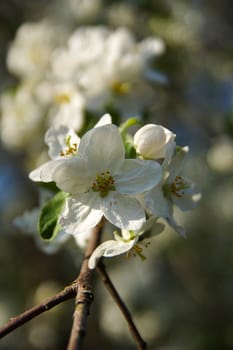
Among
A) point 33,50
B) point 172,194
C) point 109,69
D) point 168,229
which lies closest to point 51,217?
point 172,194

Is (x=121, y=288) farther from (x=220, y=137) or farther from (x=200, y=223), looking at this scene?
(x=220, y=137)

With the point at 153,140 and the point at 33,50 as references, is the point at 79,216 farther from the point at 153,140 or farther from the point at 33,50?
the point at 33,50

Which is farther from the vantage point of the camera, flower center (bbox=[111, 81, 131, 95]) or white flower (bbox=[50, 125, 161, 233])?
flower center (bbox=[111, 81, 131, 95])

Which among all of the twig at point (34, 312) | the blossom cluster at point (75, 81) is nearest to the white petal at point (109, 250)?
the twig at point (34, 312)

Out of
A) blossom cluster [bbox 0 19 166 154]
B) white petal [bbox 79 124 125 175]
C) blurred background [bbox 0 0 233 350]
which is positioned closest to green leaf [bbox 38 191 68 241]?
white petal [bbox 79 124 125 175]

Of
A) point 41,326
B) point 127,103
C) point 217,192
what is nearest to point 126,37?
point 127,103

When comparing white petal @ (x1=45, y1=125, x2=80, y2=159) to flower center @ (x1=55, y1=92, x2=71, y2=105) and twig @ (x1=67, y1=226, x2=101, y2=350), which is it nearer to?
twig @ (x1=67, y1=226, x2=101, y2=350)

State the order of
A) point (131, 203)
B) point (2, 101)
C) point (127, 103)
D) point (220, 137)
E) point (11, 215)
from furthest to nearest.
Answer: point (11, 215) < point (220, 137) < point (2, 101) < point (127, 103) < point (131, 203)
